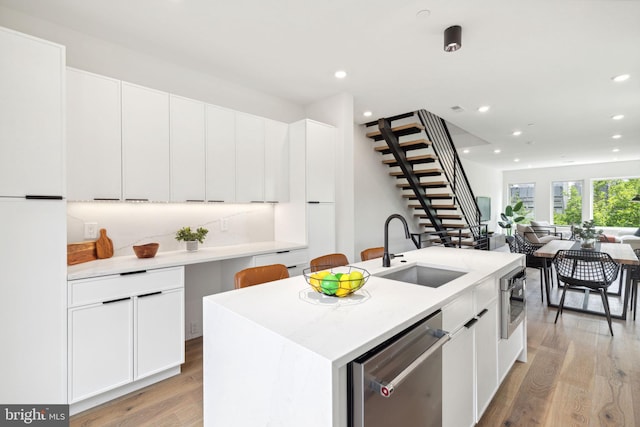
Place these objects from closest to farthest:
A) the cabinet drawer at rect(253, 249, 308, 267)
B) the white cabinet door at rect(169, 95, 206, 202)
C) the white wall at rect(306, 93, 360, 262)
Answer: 1. the white cabinet door at rect(169, 95, 206, 202)
2. the cabinet drawer at rect(253, 249, 308, 267)
3. the white wall at rect(306, 93, 360, 262)

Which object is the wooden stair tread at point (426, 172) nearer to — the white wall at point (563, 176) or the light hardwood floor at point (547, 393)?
the light hardwood floor at point (547, 393)

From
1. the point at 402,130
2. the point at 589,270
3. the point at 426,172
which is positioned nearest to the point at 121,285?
the point at 402,130

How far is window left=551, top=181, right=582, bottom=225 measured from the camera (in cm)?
995

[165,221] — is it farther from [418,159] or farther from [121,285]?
[418,159]

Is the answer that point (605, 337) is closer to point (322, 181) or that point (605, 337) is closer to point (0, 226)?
point (322, 181)

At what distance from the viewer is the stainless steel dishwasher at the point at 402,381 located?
0.90m

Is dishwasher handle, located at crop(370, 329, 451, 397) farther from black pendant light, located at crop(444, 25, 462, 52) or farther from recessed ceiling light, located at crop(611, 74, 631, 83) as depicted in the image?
recessed ceiling light, located at crop(611, 74, 631, 83)

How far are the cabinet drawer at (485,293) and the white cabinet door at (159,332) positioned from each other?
2.12 metres

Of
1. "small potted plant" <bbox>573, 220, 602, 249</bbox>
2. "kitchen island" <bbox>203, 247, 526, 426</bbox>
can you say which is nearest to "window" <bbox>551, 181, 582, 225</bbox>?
"small potted plant" <bbox>573, 220, 602, 249</bbox>

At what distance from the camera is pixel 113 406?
2.05m

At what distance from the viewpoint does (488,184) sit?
10.5 m

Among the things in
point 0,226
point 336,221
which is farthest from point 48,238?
point 336,221

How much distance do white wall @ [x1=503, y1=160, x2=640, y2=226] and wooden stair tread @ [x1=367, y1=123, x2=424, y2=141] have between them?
8.64 meters

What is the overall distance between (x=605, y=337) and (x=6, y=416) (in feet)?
16.0
